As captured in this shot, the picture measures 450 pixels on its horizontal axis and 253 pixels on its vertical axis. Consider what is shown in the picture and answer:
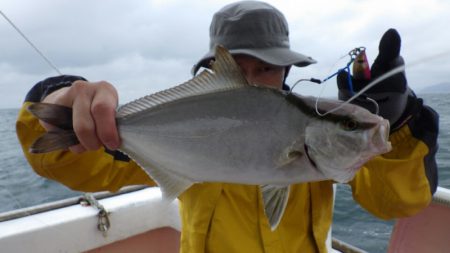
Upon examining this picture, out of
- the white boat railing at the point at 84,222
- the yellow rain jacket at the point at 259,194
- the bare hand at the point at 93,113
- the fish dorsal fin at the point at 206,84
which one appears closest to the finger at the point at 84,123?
the bare hand at the point at 93,113

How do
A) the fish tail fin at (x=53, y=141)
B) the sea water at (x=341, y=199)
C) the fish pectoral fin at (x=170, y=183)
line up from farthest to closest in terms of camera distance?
1. the sea water at (x=341, y=199)
2. the fish pectoral fin at (x=170, y=183)
3. the fish tail fin at (x=53, y=141)

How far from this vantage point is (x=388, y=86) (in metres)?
1.83

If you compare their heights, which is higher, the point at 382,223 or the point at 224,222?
the point at 224,222

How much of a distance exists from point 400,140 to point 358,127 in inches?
33.4

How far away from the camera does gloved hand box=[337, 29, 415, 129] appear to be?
1.82 metres

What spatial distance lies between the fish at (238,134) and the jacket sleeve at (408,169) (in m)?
0.73

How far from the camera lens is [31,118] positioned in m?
1.75

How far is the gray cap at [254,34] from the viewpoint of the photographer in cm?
192

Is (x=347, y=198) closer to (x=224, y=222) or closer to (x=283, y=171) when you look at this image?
(x=224, y=222)

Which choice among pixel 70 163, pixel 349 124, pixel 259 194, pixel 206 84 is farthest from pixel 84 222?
pixel 349 124

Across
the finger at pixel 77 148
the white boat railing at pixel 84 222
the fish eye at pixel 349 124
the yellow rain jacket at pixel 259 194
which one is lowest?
the white boat railing at pixel 84 222

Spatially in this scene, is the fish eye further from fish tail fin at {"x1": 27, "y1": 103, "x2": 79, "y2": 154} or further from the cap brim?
fish tail fin at {"x1": 27, "y1": 103, "x2": 79, "y2": 154}

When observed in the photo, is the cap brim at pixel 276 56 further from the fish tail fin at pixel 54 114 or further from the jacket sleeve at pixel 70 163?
the fish tail fin at pixel 54 114

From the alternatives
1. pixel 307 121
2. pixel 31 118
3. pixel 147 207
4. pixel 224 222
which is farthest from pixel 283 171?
pixel 147 207
